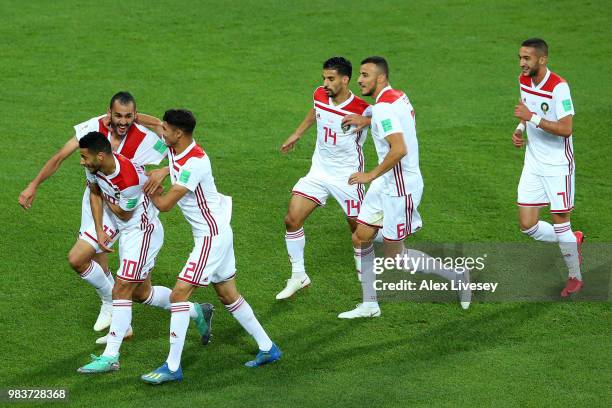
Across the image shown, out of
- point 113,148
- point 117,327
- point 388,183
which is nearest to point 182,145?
point 113,148

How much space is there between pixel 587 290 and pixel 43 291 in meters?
5.30

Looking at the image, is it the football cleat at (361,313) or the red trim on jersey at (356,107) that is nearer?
the football cleat at (361,313)

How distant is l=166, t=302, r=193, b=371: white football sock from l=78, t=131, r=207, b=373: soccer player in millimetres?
57

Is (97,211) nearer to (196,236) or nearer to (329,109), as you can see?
(196,236)

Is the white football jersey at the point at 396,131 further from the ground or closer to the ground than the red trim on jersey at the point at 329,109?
closer to the ground

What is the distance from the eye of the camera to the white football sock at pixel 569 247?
10352 mm

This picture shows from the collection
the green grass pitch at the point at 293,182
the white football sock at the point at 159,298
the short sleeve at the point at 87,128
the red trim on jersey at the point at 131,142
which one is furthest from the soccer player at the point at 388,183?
the short sleeve at the point at 87,128

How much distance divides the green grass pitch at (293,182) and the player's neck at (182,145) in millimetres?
1824

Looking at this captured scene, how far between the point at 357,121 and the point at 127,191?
2476mm

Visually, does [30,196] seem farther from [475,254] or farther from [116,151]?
[475,254]

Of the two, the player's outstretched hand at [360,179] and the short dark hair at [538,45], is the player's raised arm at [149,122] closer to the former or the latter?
the player's outstretched hand at [360,179]

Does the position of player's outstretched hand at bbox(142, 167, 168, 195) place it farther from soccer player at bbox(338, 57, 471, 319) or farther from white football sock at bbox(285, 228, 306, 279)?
white football sock at bbox(285, 228, 306, 279)

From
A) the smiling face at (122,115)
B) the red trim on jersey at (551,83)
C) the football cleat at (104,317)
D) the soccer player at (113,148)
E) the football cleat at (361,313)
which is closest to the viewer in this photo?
the smiling face at (122,115)

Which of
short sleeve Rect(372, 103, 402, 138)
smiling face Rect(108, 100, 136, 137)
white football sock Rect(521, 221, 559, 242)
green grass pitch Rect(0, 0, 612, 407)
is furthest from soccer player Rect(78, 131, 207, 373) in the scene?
white football sock Rect(521, 221, 559, 242)
